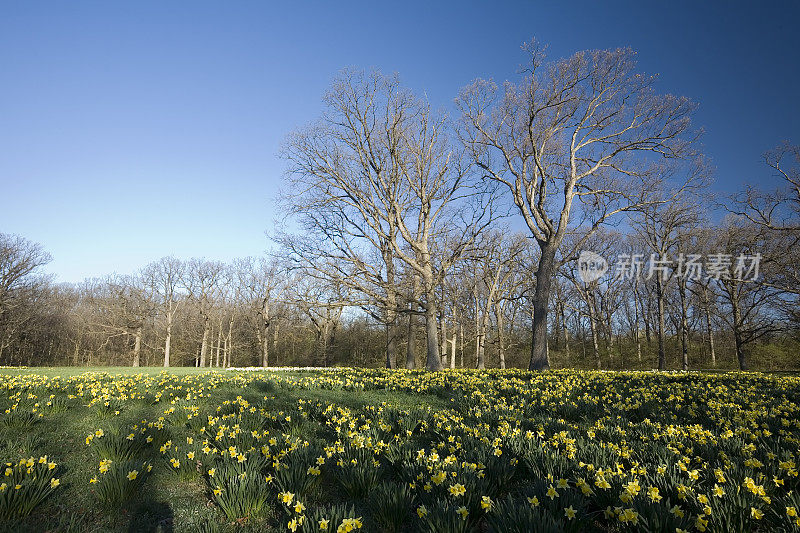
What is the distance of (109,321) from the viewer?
37344 millimetres

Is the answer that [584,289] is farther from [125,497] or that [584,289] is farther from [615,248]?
[125,497]

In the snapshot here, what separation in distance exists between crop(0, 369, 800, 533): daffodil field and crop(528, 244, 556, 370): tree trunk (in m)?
9.45

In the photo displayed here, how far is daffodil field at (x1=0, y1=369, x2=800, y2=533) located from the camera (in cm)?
242

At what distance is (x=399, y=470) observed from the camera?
354cm

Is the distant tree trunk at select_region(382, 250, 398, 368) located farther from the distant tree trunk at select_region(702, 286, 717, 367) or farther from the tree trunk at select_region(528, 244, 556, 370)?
the distant tree trunk at select_region(702, 286, 717, 367)

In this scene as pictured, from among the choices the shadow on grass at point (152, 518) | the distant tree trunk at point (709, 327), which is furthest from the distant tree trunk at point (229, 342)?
the distant tree trunk at point (709, 327)

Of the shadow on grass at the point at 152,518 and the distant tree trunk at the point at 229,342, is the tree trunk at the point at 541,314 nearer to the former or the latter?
the shadow on grass at the point at 152,518

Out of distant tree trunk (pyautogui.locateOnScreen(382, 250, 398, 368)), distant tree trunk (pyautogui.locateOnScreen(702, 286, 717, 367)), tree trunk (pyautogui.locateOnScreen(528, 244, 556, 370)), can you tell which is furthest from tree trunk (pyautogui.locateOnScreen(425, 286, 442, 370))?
distant tree trunk (pyautogui.locateOnScreen(702, 286, 717, 367))

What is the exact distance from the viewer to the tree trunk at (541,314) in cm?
1540

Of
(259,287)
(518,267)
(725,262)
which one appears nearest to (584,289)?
(518,267)

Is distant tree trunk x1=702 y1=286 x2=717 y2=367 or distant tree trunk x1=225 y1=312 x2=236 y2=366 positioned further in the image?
distant tree trunk x1=225 y1=312 x2=236 y2=366

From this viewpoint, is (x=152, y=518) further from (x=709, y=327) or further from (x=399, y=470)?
(x=709, y=327)

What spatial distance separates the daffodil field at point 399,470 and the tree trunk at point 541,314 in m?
9.45

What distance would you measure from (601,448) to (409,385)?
18.4 feet
